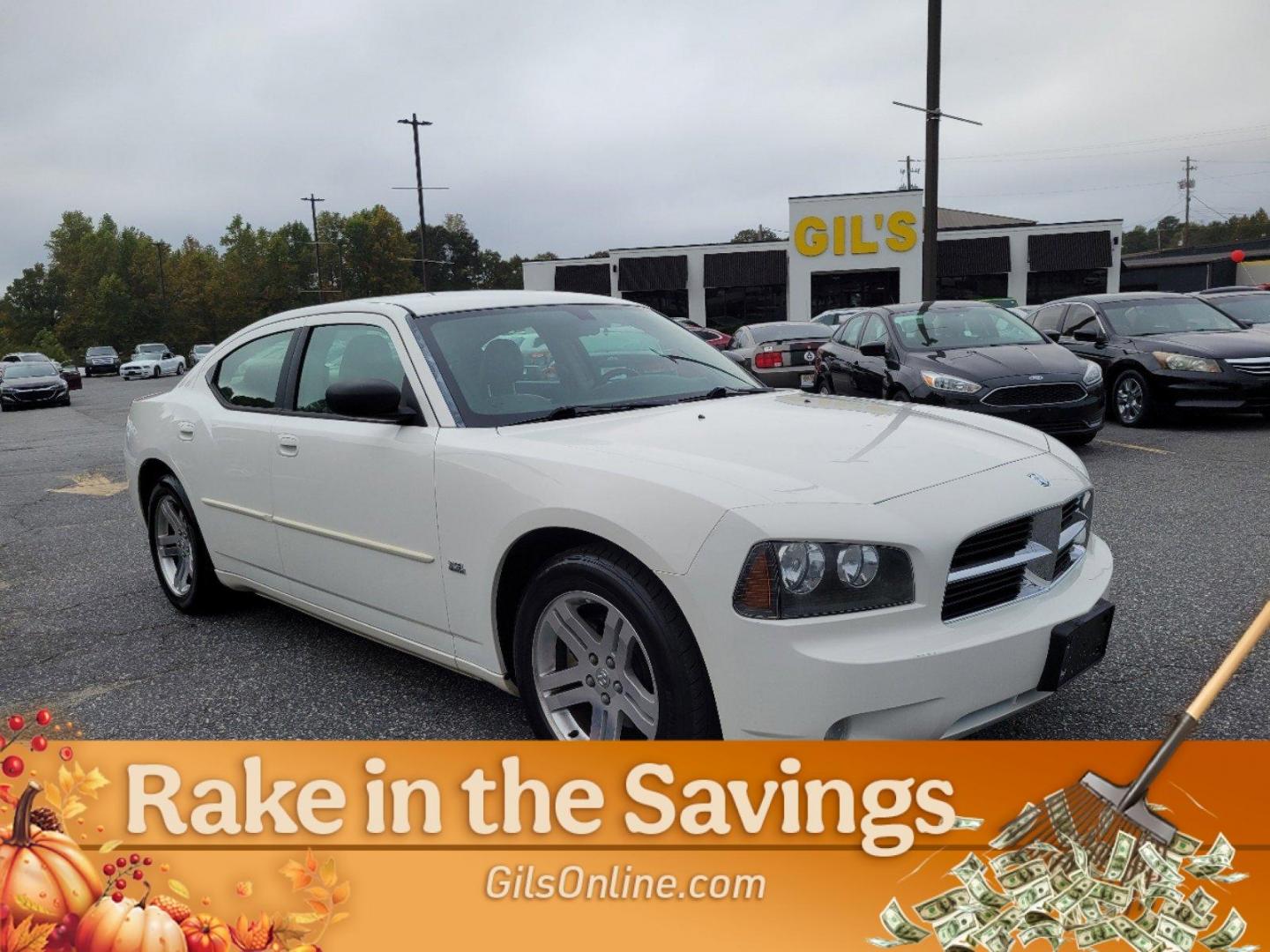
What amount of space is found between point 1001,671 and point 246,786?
69.5 inches

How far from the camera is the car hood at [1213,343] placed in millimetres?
9945

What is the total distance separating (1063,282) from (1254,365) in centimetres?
3278

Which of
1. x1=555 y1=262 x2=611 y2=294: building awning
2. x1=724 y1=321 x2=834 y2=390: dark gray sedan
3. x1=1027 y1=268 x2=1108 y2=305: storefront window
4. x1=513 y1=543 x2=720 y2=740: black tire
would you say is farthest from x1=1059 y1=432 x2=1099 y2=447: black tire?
x1=555 y1=262 x2=611 y2=294: building awning

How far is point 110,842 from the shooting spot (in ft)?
6.88

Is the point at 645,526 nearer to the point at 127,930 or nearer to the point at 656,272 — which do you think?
the point at 127,930

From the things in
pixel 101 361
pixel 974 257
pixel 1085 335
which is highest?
pixel 974 257

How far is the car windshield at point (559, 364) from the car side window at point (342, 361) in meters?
0.16

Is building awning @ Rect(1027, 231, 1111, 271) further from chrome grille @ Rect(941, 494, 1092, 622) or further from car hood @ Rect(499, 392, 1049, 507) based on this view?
chrome grille @ Rect(941, 494, 1092, 622)

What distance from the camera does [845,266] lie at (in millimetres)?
38688

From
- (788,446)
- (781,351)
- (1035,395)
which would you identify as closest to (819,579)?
(788,446)

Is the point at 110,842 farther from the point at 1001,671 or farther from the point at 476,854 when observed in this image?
the point at 1001,671

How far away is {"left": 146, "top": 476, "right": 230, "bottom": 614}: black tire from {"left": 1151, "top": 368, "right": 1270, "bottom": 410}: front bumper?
907 cm

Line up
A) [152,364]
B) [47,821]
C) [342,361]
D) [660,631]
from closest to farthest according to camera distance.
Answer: [47,821] < [660,631] < [342,361] < [152,364]

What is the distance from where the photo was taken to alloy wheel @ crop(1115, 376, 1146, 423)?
1045 cm
